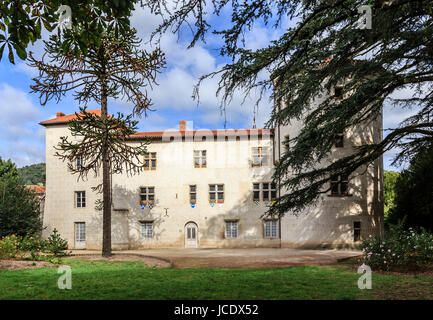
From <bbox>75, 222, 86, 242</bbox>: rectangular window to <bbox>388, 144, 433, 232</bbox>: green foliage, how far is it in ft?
70.2

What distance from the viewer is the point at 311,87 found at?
30.2 ft

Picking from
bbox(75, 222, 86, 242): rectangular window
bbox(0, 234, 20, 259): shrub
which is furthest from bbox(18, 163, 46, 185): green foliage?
bbox(0, 234, 20, 259): shrub

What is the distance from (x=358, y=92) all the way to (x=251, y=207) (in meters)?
17.1

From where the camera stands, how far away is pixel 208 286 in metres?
8.34

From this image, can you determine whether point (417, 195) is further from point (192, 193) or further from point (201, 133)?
point (201, 133)

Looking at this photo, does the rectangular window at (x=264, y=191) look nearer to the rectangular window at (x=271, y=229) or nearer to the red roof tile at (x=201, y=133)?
the rectangular window at (x=271, y=229)

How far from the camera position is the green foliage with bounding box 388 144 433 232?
18.9m

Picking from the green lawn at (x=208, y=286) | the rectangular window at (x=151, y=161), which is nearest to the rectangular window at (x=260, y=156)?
the rectangular window at (x=151, y=161)

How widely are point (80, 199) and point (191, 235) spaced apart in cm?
893

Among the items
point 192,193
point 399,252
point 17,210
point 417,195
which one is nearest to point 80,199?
point 17,210

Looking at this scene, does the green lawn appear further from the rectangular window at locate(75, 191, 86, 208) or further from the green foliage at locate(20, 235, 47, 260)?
the rectangular window at locate(75, 191, 86, 208)

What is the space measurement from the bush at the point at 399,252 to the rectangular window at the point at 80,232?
20638 mm

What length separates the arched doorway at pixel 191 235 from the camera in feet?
84.0
